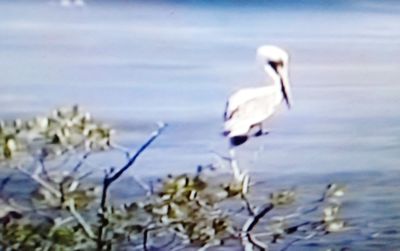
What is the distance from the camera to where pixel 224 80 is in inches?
47.2

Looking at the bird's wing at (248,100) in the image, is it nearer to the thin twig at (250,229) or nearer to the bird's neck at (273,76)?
the bird's neck at (273,76)

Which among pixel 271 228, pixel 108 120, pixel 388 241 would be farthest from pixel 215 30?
pixel 388 241

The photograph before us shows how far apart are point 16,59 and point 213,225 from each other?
1.21 ft

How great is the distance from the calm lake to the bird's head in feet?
0.03

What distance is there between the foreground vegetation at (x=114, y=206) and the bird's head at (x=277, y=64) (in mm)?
150

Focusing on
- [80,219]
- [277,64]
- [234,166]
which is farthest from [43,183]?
[277,64]

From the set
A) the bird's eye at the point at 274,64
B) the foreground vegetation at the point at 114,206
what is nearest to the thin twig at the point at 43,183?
the foreground vegetation at the point at 114,206

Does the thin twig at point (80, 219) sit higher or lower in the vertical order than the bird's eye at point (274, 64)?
lower

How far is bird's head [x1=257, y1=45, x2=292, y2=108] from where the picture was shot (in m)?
1.21

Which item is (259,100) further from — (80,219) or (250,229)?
(80,219)

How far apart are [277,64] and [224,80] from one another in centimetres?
8

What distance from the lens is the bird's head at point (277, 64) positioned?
3.95ft

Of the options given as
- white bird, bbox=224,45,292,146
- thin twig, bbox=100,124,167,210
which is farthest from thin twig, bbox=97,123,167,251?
white bird, bbox=224,45,292,146

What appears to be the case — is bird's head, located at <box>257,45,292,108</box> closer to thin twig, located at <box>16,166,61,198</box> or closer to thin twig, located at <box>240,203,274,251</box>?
thin twig, located at <box>240,203,274,251</box>
